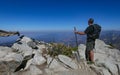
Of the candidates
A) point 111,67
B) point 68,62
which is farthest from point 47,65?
point 111,67

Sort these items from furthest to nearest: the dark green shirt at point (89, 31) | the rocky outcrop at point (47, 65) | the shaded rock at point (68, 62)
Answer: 1. the dark green shirt at point (89, 31)
2. the shaded rock at point (68, 62)
3. the rocky outcrop at point (47, 65)

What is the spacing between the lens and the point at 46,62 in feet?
39.7

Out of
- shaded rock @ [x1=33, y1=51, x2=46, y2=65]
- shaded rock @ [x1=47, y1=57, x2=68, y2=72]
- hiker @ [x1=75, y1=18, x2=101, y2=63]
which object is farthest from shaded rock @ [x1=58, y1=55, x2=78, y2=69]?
hiker @ [x1=75, y1=18, x2=101, y2=63]

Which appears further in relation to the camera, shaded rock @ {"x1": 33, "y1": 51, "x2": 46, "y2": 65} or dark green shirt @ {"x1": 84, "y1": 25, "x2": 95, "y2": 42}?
dark green shirt @ {"x1": 84, "y1": 25, "x2": 95, "y2": 42}

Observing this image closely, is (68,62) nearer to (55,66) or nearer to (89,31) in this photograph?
(55,66)

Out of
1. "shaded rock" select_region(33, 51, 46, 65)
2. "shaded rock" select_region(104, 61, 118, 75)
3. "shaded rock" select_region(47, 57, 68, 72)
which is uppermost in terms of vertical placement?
"shaded rock" select_region(33, 51, 46, 65)

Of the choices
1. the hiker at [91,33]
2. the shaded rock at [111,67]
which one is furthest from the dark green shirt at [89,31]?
the shaded rock at [111,67]

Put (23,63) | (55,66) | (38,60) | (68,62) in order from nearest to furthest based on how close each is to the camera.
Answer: (23,63), (55,66), (38,60), (68,62)

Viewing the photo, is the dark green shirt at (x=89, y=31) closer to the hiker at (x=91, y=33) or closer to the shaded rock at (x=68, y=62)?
the hiker at (x=91, y=33)

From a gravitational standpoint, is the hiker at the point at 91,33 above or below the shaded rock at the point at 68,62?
above

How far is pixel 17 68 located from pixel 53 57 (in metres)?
3.47

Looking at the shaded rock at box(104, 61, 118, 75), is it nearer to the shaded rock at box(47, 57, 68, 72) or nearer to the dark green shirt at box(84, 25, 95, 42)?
the dark green shirt at box(84, 25, 95, 42)

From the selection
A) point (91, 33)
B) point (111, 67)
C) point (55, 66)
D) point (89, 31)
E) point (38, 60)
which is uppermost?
point (89, 31)

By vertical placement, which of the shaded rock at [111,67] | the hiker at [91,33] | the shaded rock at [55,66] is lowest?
the shaded rock at [111,67]
